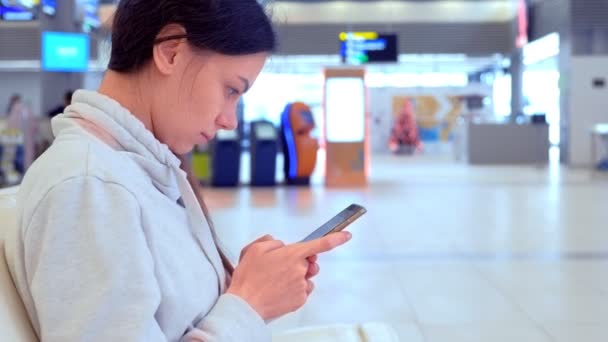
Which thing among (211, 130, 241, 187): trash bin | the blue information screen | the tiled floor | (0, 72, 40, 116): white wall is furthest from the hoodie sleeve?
(0, 72, 40, 116): white wall

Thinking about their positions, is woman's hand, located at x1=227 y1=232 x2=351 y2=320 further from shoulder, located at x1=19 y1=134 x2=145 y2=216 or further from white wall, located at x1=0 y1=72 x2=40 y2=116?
white wall, located at x1=0 y1=72 x2=40 y2=116

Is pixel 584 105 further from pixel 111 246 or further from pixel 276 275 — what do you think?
pixel 111 246

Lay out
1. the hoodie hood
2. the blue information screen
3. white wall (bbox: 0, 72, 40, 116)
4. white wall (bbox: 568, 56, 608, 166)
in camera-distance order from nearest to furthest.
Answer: the hoodie hood, the blue information screen, white wall (bbox: 568, 56, 608, 166), white wall (bbox: 0, 72, 40, 116)

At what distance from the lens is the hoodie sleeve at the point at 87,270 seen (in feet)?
2.43

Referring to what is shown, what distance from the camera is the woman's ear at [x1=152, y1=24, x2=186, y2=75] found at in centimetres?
90

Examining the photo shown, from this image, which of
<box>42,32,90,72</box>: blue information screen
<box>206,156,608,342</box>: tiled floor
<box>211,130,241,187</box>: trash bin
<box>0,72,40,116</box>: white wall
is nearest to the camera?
<box>206,156,608,342</box>: tiled floor

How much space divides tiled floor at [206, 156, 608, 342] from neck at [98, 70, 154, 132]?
212 cm

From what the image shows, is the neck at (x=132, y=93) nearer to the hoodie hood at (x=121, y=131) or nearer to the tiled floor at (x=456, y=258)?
the hoodie hood at (x=121, y=131)

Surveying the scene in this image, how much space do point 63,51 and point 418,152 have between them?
508 inches

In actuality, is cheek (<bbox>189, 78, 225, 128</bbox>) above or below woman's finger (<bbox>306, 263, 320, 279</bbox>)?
above

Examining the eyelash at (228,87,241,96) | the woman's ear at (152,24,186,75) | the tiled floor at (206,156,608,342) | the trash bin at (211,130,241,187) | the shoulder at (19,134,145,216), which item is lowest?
the tiled floor at (206,156,608,342)

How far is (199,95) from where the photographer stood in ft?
3.01

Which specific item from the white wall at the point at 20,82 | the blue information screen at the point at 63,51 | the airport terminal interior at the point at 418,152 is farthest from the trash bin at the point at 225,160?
the white wall at the point at 20,82

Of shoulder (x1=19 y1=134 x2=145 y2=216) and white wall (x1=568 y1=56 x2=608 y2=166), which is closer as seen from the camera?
shoulder (x1=19 y1=134 x2=145 y2=216)
